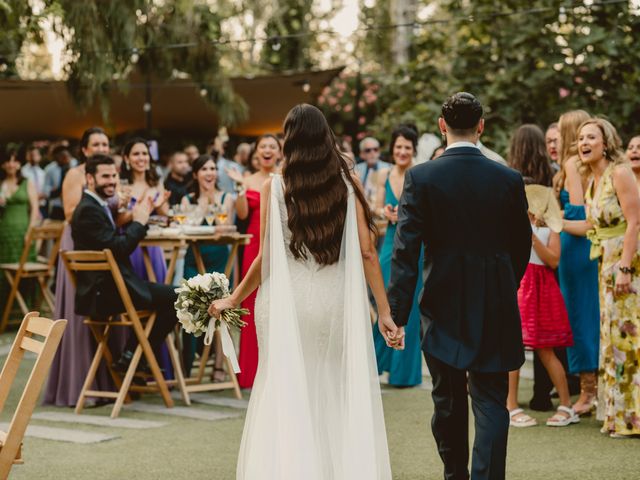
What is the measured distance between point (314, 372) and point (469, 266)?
0.91 metres

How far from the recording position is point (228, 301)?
5.12m

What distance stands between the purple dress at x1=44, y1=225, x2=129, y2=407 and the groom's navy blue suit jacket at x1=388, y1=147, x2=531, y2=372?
13.5 ft

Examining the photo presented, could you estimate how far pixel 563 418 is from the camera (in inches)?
278

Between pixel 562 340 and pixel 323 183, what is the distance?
285 centimetres

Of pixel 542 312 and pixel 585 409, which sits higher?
pixel 542 312

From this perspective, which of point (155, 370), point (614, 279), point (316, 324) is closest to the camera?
point (316, 324)

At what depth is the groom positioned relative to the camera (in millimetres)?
4688

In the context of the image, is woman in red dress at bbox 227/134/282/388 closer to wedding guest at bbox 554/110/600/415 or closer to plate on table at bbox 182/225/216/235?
plate on table at bbox 182/225/216/235

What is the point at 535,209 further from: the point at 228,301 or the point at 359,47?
the point at 359,47

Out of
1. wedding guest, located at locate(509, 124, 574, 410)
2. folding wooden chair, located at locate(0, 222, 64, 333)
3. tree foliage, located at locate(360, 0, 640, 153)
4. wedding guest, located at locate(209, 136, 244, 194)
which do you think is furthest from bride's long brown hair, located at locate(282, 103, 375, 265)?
tree foliage, located at locate(360, 0, 640, 153)

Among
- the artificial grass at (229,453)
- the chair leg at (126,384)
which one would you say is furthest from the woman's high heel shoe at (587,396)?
the chair leg at (126,384)

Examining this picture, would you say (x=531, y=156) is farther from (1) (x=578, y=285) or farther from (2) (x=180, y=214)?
(2) (x=180, y=214)

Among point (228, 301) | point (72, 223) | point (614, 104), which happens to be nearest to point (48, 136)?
point (614, 104)

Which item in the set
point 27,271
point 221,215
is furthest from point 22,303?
point 221,215
